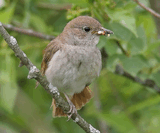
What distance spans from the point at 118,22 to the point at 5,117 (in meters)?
2.65

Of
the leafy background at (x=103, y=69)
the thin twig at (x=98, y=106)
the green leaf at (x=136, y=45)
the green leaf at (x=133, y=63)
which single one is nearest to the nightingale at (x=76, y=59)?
the leafy background at (x=103, y=69)

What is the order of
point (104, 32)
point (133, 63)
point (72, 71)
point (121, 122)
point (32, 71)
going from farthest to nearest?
1. point (121, 122)
2. point (133, 63)
3. point (104, 32)
4. point (72, 71)
5. point (32, 71)

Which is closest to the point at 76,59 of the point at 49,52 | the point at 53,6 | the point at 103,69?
the point at 49,52

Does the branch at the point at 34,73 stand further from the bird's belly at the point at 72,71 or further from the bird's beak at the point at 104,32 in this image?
the bird's beak at the point at 104,32

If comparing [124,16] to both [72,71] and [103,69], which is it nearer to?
[72,71]

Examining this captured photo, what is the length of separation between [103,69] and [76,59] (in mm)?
1144

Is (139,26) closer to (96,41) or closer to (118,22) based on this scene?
(118,22)

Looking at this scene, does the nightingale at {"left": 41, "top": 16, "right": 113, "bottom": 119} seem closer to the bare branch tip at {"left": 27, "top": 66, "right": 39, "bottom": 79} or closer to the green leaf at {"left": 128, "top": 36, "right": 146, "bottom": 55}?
the green leaf at {"left": 128, "top": 36, "right": 146, "bottom": 55}

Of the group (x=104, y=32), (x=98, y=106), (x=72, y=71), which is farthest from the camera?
(x=98, y=106)

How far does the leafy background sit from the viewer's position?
11.1 ft

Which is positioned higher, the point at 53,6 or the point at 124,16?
the point at 124,16

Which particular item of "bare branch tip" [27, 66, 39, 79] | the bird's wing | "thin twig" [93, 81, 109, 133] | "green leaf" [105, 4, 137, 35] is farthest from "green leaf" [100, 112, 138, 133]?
"bare branch tip" [27, 66, 39, 79]

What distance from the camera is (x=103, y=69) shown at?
4.17m

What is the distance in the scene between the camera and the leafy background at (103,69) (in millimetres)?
3371
